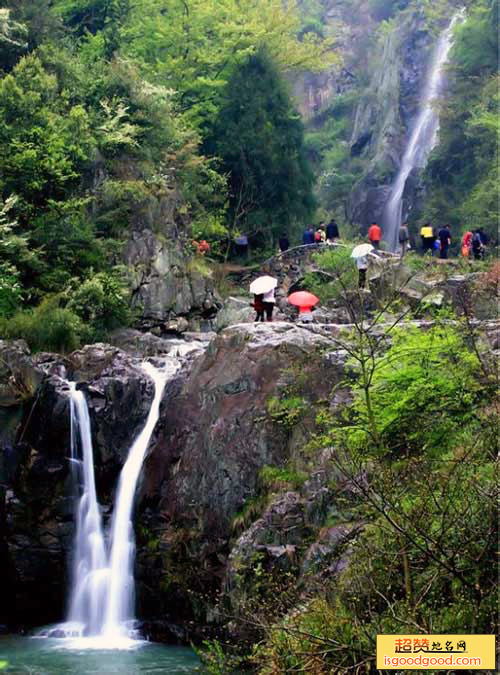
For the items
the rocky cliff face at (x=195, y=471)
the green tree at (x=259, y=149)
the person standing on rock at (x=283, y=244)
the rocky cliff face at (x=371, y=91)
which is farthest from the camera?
the rocky cliff face at (x=371, y=91)

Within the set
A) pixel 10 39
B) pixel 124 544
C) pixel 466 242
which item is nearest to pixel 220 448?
pixel 124 544

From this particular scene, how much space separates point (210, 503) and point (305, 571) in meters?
3.60

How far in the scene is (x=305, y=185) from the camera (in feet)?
111

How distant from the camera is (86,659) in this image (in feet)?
46.3

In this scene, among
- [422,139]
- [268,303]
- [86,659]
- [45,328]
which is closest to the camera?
[86,659]

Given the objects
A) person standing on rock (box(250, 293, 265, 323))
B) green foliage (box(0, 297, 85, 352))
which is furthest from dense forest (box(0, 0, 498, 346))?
person standing on rock (box(250, 293, 265, 323))

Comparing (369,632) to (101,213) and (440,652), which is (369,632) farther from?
(101,213)

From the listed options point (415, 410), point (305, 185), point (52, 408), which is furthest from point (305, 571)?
point (305, 185)

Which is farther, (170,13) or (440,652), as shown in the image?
(170,13)

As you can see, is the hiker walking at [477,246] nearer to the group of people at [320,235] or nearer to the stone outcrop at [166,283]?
the group of people at [320,235]

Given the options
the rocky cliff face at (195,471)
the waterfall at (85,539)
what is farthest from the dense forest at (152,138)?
the waterfall at (85,539)

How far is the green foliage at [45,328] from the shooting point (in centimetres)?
2105

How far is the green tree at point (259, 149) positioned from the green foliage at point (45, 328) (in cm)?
1154

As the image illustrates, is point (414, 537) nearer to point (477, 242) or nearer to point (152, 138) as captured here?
point (477, 242)
